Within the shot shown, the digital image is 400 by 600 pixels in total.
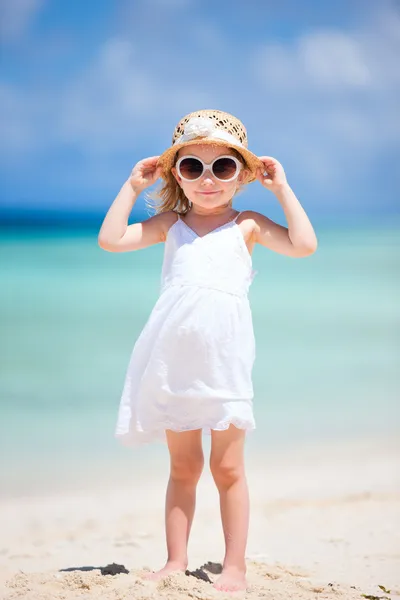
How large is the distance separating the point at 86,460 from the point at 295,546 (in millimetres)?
1472

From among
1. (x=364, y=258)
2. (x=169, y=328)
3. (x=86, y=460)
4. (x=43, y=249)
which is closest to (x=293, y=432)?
(x=86, y=460)

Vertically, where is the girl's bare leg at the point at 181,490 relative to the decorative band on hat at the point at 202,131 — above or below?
below

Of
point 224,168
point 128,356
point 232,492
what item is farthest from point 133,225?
point 128,356

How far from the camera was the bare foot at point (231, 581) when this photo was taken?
3.03 m

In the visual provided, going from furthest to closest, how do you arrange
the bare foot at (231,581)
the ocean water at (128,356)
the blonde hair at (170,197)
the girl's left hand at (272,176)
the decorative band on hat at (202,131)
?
the ocean water at (128,356), the blonde hair at (170,197), the girl's left hand at (272,176), the decorative band on hat at (202,131), the bare foot at (231,581)

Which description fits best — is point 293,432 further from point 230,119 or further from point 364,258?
point 364,258

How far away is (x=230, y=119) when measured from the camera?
325 centimetres

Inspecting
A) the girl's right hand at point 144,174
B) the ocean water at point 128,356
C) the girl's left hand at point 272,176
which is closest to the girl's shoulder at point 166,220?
the girl's right hand at point 144,174

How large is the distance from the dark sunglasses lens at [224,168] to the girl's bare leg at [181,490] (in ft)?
2.80

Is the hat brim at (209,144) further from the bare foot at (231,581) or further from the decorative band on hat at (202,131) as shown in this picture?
the bare foot at (231,581)

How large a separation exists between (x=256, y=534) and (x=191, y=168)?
1.73 m

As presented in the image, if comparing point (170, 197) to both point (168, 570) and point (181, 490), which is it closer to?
point (181, 490)

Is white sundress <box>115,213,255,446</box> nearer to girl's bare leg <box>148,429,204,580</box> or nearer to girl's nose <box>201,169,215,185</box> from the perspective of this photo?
girl's bare leg <box>148,429,204,580</box>

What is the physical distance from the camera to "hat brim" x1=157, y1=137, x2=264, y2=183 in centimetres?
314
